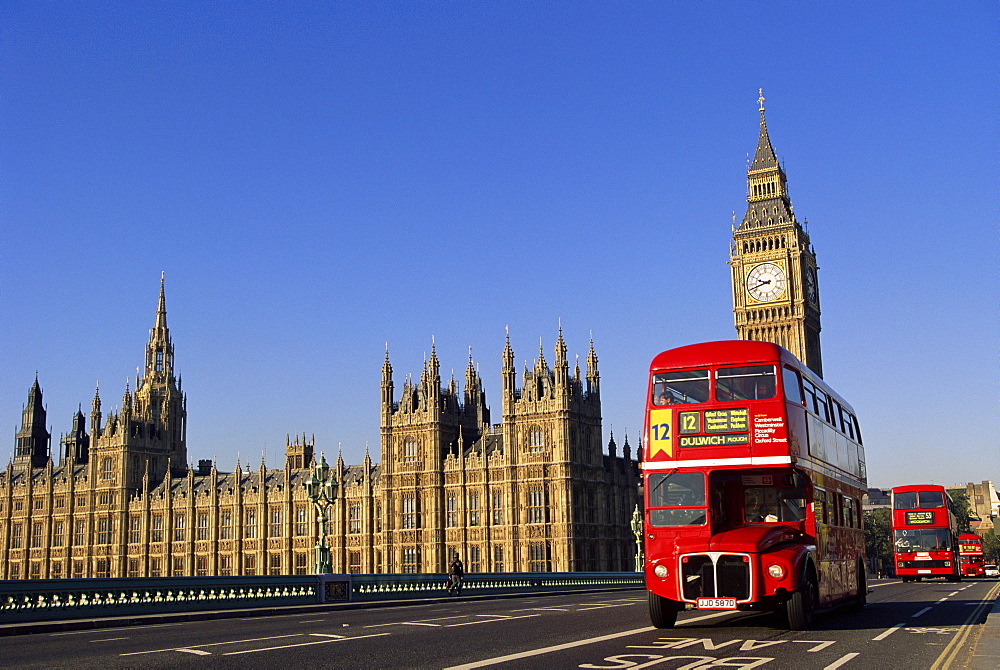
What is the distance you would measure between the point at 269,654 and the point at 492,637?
4.18 meters

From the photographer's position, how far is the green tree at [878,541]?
103256 millimetres

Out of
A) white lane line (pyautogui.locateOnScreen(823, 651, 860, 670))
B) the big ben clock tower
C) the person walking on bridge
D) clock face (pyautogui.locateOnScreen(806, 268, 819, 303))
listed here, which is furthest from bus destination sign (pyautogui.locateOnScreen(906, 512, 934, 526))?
clock face (pyautogui.locateOnScreen(806, 268, 819, 303))

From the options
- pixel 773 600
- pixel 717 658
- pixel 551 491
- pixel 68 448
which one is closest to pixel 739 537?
pixel 773 600

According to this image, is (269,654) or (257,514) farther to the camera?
(257,514)

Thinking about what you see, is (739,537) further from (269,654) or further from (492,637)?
(269,654)

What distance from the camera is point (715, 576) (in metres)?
18.3

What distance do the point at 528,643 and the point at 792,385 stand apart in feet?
23.6

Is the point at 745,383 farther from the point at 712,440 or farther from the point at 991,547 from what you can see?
the point at 991,547

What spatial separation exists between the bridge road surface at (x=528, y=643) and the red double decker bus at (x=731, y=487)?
2.57 feet

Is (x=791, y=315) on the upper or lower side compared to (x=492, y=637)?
upper

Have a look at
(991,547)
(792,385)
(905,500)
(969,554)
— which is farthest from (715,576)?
(991,547)

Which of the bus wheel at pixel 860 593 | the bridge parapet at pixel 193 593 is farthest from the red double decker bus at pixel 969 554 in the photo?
the bus wheel at pixel 860 593

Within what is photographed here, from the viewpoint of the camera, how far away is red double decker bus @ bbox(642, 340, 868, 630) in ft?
60.1

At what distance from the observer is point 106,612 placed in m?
26.8
